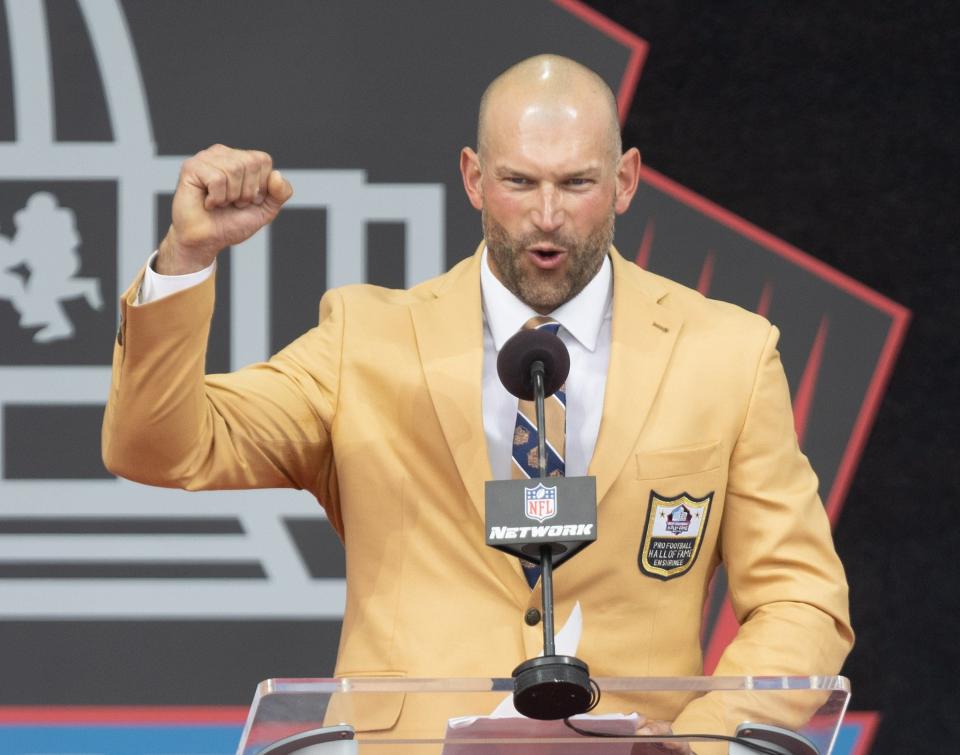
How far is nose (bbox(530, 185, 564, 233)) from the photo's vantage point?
203 cm

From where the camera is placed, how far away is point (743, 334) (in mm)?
2209

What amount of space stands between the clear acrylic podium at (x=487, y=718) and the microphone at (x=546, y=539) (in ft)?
0.08

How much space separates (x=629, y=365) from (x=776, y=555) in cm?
29

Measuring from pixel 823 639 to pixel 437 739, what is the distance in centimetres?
66

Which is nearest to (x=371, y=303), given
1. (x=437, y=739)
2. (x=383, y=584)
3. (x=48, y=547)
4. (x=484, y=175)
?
(x=484, y=175)

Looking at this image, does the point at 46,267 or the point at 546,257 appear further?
the point at 46,267

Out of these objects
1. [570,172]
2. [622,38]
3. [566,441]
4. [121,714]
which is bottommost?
[121,714]

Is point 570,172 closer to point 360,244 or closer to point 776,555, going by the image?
point 776,555

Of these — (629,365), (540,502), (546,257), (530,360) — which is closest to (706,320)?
(629,365)

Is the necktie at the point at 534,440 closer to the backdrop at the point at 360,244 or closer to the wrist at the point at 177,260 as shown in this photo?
the wrist at the point at 177,260

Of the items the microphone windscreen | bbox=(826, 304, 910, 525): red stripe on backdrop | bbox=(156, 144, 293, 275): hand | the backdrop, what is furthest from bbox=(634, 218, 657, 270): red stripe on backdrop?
the microphone windscreen

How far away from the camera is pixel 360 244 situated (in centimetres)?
307

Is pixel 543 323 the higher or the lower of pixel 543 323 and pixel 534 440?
the higher

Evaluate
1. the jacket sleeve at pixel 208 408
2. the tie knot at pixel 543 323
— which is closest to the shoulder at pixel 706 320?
the tie knot at pixel 543 323
